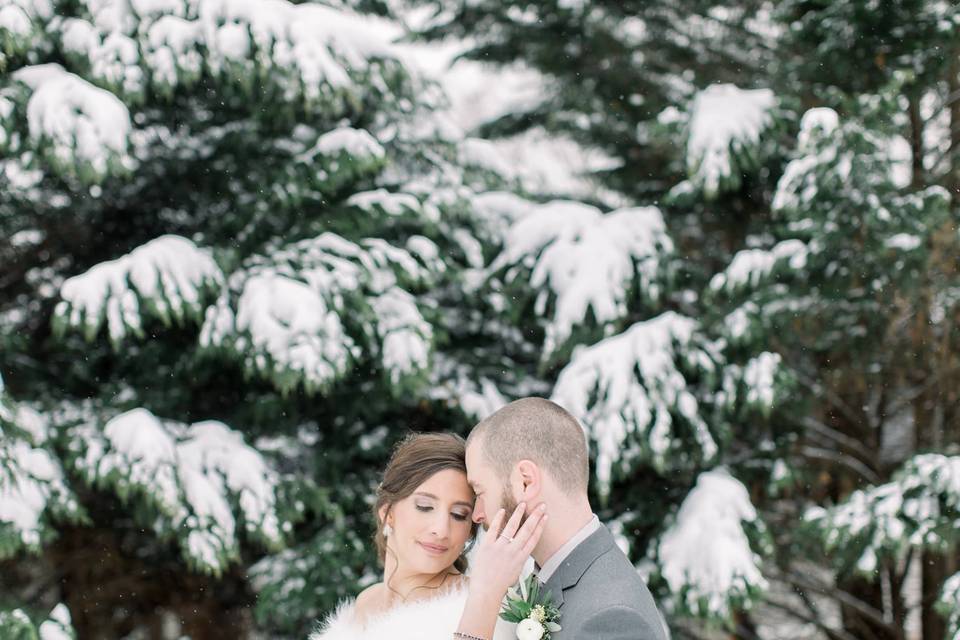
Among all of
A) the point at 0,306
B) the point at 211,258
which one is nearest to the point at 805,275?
the point at 211,258

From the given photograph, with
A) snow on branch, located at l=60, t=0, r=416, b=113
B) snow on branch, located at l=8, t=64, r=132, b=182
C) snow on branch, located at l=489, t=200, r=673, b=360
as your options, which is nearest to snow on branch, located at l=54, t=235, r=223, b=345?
snow on branch, located at l=8, t=64, r=132, b=182

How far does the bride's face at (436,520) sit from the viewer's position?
10.3ft

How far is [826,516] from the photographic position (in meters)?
5.66

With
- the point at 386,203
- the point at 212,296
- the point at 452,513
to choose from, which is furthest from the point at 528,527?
the point at 386,203

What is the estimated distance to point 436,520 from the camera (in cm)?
314

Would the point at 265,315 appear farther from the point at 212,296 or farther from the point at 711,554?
the point at 711,554

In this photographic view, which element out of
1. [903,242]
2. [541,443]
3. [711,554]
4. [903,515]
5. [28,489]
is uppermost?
[541,443]

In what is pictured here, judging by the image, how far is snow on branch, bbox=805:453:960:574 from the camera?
5.13m

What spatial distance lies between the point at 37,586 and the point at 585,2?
20.6 feet

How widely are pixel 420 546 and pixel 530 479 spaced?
0.86 m

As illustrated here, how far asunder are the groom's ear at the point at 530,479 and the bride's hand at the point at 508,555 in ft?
0.14

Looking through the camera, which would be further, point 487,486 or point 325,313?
point 325,313

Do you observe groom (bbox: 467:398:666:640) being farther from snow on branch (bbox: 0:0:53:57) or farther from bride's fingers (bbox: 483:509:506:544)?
snow on branch (bbox: 0:0:53:57)

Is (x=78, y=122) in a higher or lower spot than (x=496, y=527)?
lower
